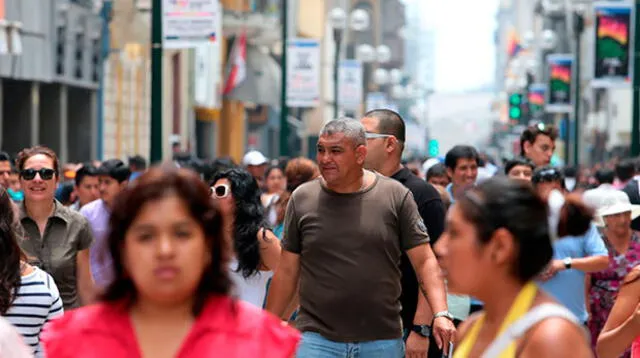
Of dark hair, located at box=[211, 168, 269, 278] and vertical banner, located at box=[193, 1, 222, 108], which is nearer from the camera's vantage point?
dark hair, located at box=[211, 168, 269, 278]

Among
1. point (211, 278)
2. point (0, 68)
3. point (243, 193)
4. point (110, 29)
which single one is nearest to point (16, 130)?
A: point (0, 68)

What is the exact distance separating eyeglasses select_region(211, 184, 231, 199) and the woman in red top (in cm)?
530

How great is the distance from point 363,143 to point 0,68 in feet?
65.1

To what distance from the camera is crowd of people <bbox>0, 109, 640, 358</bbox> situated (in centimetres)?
414

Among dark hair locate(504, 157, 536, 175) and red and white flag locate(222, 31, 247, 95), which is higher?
red and white flag locate(222, 31, 247, 95)

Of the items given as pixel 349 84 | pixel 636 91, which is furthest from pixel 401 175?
pixel 349 84

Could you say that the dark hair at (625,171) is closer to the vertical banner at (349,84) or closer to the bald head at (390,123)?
the bald head at (390,123)

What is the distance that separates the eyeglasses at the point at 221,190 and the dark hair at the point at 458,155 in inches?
166

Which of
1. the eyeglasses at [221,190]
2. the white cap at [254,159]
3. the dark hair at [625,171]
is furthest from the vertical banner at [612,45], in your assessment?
the eyeglasses at [221,190]

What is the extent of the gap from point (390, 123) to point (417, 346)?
5.01 ft

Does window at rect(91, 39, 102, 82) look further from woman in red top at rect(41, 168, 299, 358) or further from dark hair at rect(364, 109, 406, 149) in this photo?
woman in red top at rect(41, 168, 299, 358)

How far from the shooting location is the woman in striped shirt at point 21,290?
6805 millimetres

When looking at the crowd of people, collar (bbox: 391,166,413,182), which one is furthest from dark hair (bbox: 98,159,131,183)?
collar (bbox: 391,166,413,182)

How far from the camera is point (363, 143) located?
8.44 metres
